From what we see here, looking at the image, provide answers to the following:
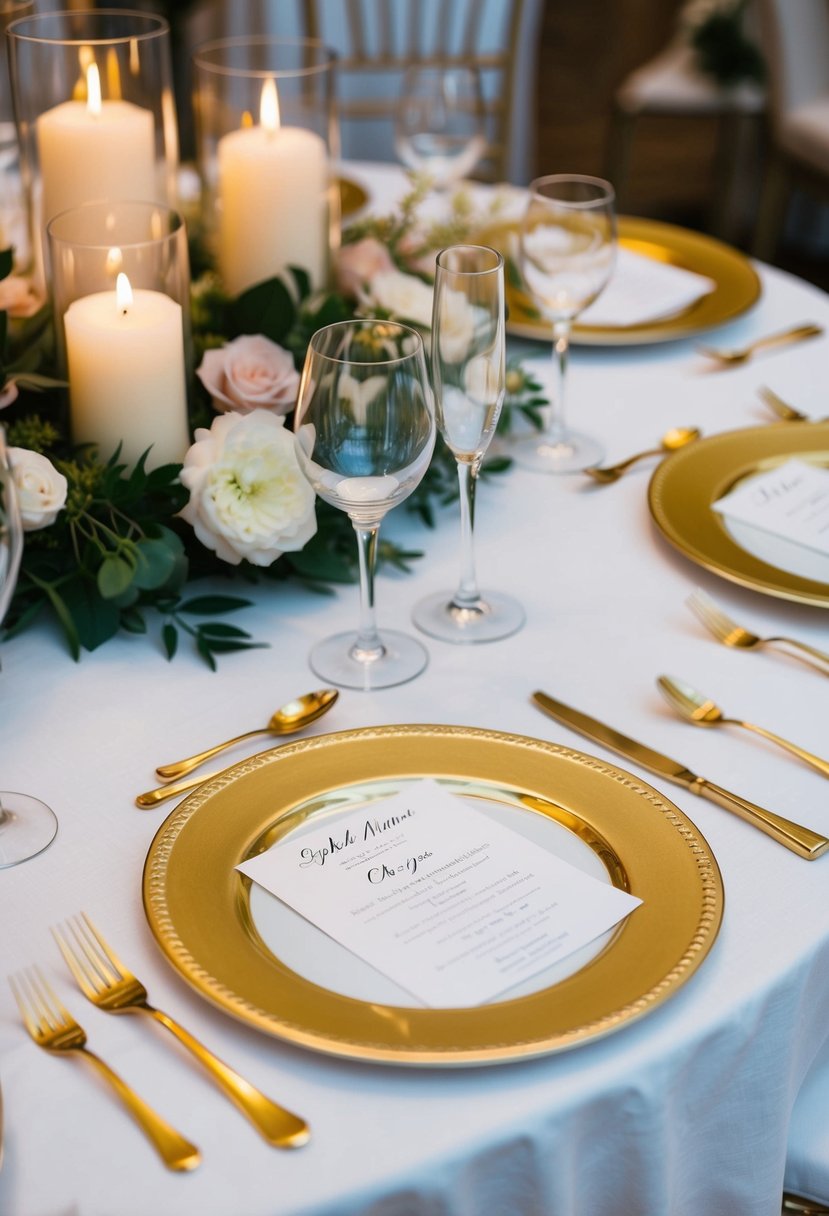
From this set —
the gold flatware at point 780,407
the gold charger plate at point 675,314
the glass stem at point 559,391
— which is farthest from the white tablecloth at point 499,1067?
the gold charger plate at point 675,314

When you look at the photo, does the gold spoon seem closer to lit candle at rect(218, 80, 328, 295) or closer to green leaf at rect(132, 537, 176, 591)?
green leaf at rect(132, 537, 176, 591)

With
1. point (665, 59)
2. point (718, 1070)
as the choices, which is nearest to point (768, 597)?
point (718, 1070)

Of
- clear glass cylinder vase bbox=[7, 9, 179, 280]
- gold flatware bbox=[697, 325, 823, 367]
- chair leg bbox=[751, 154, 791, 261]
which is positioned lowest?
chair leg bbox=[751, 154, 791, 261]

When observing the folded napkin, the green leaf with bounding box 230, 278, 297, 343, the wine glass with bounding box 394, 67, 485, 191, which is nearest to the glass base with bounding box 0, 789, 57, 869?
the green leaf with bounding box 230, 278, 297, 343

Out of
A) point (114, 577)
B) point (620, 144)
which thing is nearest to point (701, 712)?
point (114, 577)

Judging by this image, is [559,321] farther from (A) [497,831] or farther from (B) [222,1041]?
(B) [222,1041]

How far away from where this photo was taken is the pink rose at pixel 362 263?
132 cm

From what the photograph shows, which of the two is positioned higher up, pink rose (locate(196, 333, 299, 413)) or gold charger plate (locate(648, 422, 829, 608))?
pink rose (locate(196, 333, 299, 413))

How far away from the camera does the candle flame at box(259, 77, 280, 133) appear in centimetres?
129

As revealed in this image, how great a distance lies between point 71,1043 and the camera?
648mm

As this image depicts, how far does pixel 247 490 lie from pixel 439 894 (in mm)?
355

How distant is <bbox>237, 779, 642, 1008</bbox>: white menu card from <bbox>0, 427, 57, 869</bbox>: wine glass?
0.14 m

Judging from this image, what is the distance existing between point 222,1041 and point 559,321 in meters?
0.80

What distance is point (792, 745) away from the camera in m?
0.88
